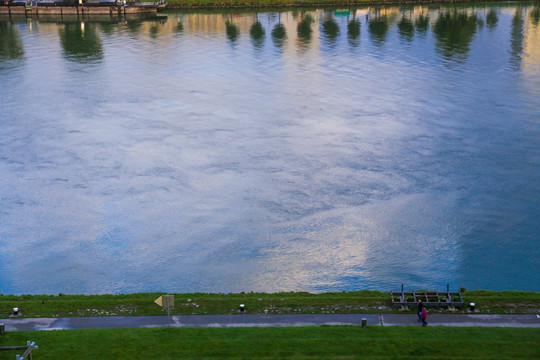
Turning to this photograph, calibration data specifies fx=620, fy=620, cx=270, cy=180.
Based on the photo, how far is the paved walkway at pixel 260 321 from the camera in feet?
93.6

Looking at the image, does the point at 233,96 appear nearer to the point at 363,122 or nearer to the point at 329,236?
the point at 363,122

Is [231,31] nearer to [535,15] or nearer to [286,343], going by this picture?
[535,15]

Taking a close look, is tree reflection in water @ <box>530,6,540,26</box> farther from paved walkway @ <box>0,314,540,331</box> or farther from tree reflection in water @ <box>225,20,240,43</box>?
paved walkway @ <box>0,314,540,331</box>

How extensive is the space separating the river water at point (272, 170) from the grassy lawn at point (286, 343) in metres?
8.68

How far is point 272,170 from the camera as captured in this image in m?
51.5

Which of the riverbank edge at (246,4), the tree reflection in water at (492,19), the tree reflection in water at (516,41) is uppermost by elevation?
the riverbank edge at (246,4)

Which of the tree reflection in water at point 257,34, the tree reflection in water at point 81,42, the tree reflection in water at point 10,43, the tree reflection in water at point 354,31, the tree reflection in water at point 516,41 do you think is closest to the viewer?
the tree reflection in water at point 516,41

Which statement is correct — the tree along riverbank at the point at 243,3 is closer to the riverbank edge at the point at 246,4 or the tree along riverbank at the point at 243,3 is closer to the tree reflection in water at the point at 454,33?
the riverbank edge at the point at 246,4

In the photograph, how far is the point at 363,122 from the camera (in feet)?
203

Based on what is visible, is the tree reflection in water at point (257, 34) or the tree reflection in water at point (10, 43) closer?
the tree reflection in water at point (10, 43)

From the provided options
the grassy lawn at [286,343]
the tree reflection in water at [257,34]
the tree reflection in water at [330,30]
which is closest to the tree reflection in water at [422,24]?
the tree reflection in water at [330,30]

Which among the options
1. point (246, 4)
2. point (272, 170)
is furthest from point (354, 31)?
point (272, 170)

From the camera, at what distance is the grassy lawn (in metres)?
26.2

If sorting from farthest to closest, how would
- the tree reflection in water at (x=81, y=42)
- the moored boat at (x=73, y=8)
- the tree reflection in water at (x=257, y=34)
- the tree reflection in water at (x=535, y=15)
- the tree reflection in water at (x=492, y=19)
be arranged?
the moored boat at (x=73, y=8) < the tree reflection in water at (x=535, y=15) < the tree reflection in water at (x=492, y=19) < the tree reflection in water at (x=257, y=34) < the tree reflection in water at (x=81, y=42)
